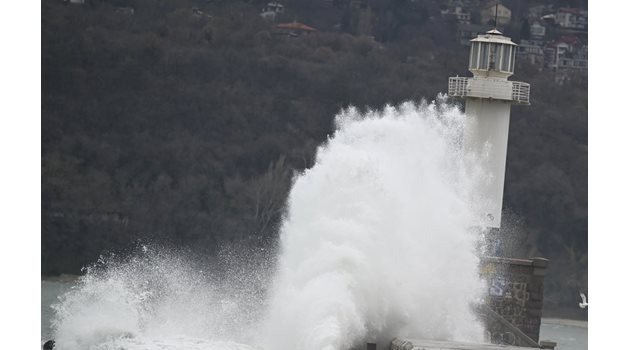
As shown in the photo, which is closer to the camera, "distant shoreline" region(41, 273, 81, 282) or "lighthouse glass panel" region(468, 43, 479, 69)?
"lighthouse glass panel" region(468, 43, 479, 69)

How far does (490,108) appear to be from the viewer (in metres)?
28.8

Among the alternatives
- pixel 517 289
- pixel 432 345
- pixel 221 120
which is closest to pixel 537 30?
pixel 221 120

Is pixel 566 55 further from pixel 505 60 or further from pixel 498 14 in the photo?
pixel 505 60

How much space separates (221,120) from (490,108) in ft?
117

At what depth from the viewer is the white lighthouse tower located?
28.5 m

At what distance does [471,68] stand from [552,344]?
6.25 meters

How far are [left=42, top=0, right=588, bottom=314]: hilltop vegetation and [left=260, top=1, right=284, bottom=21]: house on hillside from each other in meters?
0.48

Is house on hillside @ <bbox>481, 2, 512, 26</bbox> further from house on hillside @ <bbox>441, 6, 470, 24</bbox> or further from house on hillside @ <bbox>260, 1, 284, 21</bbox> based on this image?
house on hillside @ <bbox>260, 1, 284, 21</bbox>

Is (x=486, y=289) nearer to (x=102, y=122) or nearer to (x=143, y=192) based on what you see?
(x=143, y=192)

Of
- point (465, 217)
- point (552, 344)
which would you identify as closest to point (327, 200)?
point (465, 217)

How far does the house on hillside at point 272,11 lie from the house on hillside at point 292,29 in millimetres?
1031

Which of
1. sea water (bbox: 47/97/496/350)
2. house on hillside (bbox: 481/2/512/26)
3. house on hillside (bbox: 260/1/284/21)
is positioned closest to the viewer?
sea water (bbox: 47/97/496/350)

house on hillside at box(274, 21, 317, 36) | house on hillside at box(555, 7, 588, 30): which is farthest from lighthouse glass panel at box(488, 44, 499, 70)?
house on hillside at box(555, 7, 588, 30)

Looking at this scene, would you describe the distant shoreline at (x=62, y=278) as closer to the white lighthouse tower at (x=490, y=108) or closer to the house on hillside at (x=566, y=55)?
the white lighthouse tower at (x=490, y=108)
